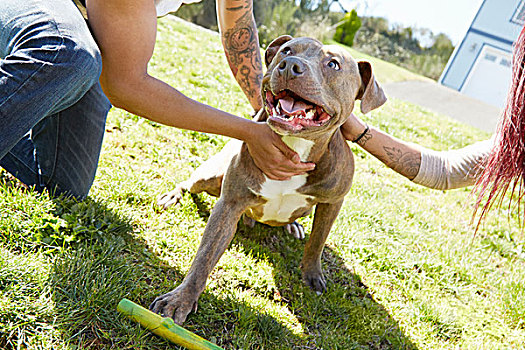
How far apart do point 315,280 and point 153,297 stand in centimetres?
109

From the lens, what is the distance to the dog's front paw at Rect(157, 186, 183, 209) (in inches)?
123

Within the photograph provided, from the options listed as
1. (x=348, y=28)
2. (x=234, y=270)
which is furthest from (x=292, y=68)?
(x=348, y=28)

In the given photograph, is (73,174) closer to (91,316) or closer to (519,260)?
(91,316)

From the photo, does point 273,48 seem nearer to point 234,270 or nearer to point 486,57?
point 234,270

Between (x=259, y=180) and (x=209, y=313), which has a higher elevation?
(x=259, y=180)

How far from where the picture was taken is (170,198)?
3201 millimetres

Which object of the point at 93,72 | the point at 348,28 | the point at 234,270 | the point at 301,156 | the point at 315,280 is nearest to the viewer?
the point at 93,72

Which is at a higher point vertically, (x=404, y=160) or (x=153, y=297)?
(x=404, y=160)

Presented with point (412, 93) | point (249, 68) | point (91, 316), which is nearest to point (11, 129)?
point (91, 316)

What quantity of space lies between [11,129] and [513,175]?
2.46m

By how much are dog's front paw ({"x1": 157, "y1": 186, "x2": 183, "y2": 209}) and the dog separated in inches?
18.6

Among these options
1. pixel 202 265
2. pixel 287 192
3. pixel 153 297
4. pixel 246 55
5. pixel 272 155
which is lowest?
pixel 153 297

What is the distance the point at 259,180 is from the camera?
8.00ft

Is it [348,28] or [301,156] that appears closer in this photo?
[301,156]
